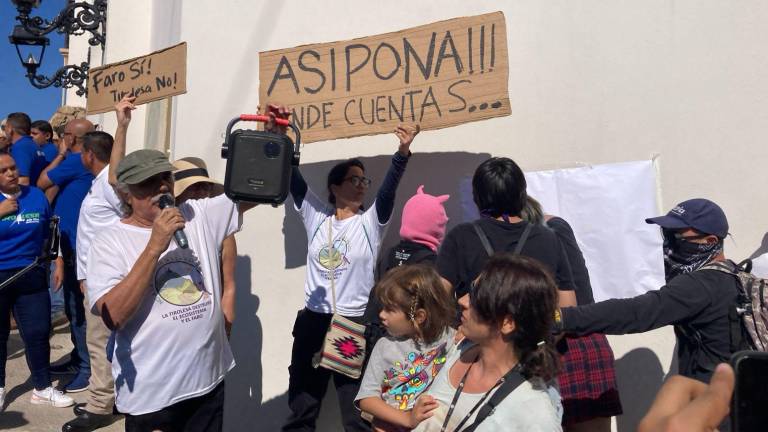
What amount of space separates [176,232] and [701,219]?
6.70ft

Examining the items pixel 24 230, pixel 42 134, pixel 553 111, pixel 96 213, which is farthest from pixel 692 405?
pixel 42 134

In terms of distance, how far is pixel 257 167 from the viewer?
3094 millimetres

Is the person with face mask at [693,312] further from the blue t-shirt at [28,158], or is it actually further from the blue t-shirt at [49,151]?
the blue t-shirt at [49,151]

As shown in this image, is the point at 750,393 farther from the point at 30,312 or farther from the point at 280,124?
the point at 30,312

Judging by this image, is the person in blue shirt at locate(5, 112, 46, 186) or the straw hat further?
the person in blue shirt at locate(5, 112, 46, 186)

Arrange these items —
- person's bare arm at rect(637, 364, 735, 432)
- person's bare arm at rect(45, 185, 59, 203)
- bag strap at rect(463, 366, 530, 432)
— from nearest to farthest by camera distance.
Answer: person's bare arm at rect(637, 364, 735, 432) → bag strap at rect(463, 366, 530, 432) → person's bare arm at rect(45, 185, 59, 203)

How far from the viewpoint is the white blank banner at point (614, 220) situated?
3.80m

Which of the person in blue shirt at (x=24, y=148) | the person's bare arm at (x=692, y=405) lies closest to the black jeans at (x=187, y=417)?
the person's bare arm at (x=692, y=405)

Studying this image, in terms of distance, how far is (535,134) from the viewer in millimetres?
4078

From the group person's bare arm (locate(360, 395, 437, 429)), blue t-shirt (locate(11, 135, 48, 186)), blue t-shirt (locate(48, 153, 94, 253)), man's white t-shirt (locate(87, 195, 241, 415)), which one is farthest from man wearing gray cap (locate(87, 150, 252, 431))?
blue t-shirt (locate(11, 135, 48, 186))

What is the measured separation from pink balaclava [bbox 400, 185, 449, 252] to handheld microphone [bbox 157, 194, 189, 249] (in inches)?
54.4

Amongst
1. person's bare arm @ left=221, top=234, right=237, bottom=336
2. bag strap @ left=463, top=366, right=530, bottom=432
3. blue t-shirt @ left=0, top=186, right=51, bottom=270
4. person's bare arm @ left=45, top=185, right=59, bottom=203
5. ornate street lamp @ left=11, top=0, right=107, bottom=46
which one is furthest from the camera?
ornate street lamp @ left=11, top=0, right=107, bottom=46

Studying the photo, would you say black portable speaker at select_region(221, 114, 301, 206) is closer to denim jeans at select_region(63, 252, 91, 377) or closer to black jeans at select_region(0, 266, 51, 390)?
black jeans at select_region(0, 266, 51, 390)

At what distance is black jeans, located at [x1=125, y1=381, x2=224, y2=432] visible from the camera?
114 inches
